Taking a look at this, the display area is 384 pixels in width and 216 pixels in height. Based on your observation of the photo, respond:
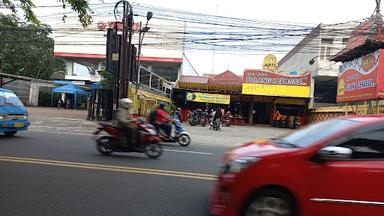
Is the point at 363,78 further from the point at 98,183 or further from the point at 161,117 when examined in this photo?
the point at 98,183

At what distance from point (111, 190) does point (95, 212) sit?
130 centimetres

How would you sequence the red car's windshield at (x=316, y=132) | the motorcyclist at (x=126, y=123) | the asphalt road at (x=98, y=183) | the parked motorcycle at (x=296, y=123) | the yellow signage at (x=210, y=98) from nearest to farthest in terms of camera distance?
1. the red car's windshield at (x=316, y=132)
2. the asphalt road at (x=98, y=183)
3. the motorcyclist at (x=126, y=123)
4. the parked motorcycle at (x=296, y=123)
5. the yellow signage at (x=210, y=98)

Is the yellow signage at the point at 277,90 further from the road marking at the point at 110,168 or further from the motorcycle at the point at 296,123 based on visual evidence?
the road marking at the point at 110,168

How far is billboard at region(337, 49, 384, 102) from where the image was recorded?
21.0m

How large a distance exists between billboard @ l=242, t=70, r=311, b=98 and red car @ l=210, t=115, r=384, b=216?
107 ft

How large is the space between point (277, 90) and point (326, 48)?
7.96 m

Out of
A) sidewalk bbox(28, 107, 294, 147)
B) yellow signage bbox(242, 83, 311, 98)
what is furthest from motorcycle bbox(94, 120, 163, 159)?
yellow signage bbox(242, 83, 311, 98)

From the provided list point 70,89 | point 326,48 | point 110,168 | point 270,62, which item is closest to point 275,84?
point 270,62

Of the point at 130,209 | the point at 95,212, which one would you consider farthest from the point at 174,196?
the point at 95,212

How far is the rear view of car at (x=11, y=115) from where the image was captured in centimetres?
1422

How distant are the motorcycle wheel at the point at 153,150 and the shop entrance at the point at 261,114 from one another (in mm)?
30915

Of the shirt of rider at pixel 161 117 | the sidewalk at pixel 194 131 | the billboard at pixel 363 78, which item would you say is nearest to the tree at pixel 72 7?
the shirt of rider at pixel 161 117

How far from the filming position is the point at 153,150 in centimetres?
1152

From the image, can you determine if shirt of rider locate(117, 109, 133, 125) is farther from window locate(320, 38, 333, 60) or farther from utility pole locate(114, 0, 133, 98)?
window locate(320, 38, 333, 60)
